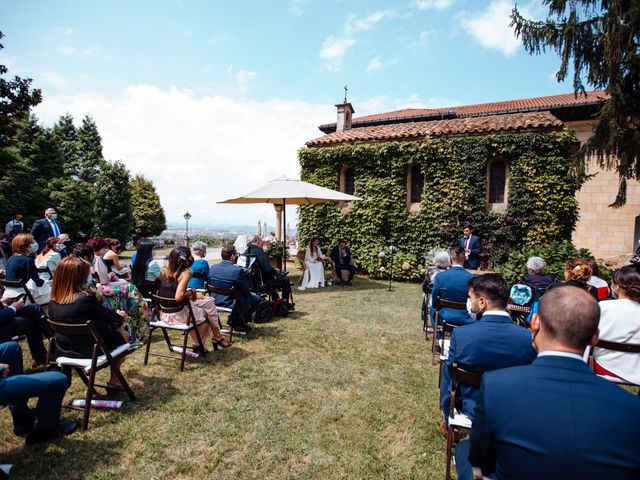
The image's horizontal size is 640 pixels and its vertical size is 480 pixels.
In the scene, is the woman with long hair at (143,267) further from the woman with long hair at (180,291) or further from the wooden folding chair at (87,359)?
the wooden folding chair at (87,359)

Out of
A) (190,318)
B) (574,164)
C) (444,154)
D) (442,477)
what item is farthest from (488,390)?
(444,154)

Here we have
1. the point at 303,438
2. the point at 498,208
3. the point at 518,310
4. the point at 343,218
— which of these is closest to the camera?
the point at 303,438

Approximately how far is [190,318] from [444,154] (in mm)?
11509

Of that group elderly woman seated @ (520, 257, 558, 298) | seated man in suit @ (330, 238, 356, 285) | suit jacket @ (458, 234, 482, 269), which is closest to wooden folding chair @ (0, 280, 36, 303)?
elderly woman seated @ (520, 257, 558, 298)

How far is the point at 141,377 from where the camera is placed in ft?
16.0

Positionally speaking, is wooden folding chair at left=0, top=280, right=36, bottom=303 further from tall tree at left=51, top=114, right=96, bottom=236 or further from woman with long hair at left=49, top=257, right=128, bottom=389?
tall tree at left=51, top=114, right=96, bottom=236

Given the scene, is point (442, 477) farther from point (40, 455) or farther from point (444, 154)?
point (444, 154)

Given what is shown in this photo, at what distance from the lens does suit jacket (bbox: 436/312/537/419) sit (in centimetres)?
266

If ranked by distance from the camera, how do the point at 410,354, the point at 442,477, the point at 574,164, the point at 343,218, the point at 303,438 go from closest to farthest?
the point at 442,477 → the point at 303,438 → the point at 410,354 → the point at 574,164 → the point at 343,218

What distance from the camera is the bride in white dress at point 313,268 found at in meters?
12.0

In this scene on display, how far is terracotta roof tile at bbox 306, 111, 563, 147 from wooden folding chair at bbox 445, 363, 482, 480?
1236 cm

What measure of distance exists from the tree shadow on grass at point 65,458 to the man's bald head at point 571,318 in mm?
3673

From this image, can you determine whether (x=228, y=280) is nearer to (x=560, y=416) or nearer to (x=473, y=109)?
(x=560, y=416)

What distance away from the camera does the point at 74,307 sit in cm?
366
